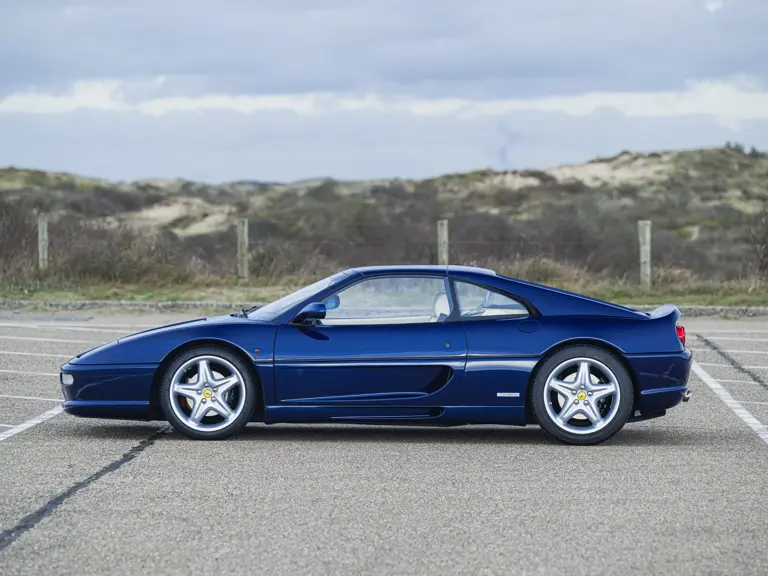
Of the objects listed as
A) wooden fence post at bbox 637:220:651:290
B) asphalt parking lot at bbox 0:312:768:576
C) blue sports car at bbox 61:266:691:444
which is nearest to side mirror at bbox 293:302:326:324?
blue sports car at bbox 61:266:691:444

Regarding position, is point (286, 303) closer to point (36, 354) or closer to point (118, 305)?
point (36, 354)

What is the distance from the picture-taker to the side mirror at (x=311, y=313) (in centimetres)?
969

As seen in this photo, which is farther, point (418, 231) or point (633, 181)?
point (633, 181)

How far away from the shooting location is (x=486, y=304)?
9.96 metres

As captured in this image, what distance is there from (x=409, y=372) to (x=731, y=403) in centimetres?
346

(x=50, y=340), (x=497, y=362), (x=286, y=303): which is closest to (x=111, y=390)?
(x=286, y=303)

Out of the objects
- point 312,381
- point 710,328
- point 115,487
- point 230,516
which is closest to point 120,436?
point 312,381

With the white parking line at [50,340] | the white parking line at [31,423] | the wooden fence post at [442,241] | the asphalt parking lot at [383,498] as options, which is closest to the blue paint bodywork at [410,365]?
the asphalt parking lot at [383,498]

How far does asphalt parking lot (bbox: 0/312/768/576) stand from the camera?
248 inches

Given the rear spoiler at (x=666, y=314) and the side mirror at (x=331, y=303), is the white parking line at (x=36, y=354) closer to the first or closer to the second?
the side mirror at (x=331, y=303)

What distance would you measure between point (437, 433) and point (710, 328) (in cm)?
1007

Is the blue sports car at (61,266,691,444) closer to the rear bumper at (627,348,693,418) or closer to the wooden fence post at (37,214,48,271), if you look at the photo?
the rear bumper at (627,348,693,418)

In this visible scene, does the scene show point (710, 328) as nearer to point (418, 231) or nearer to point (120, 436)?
point (120, 436)

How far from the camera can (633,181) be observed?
82.8 metres
